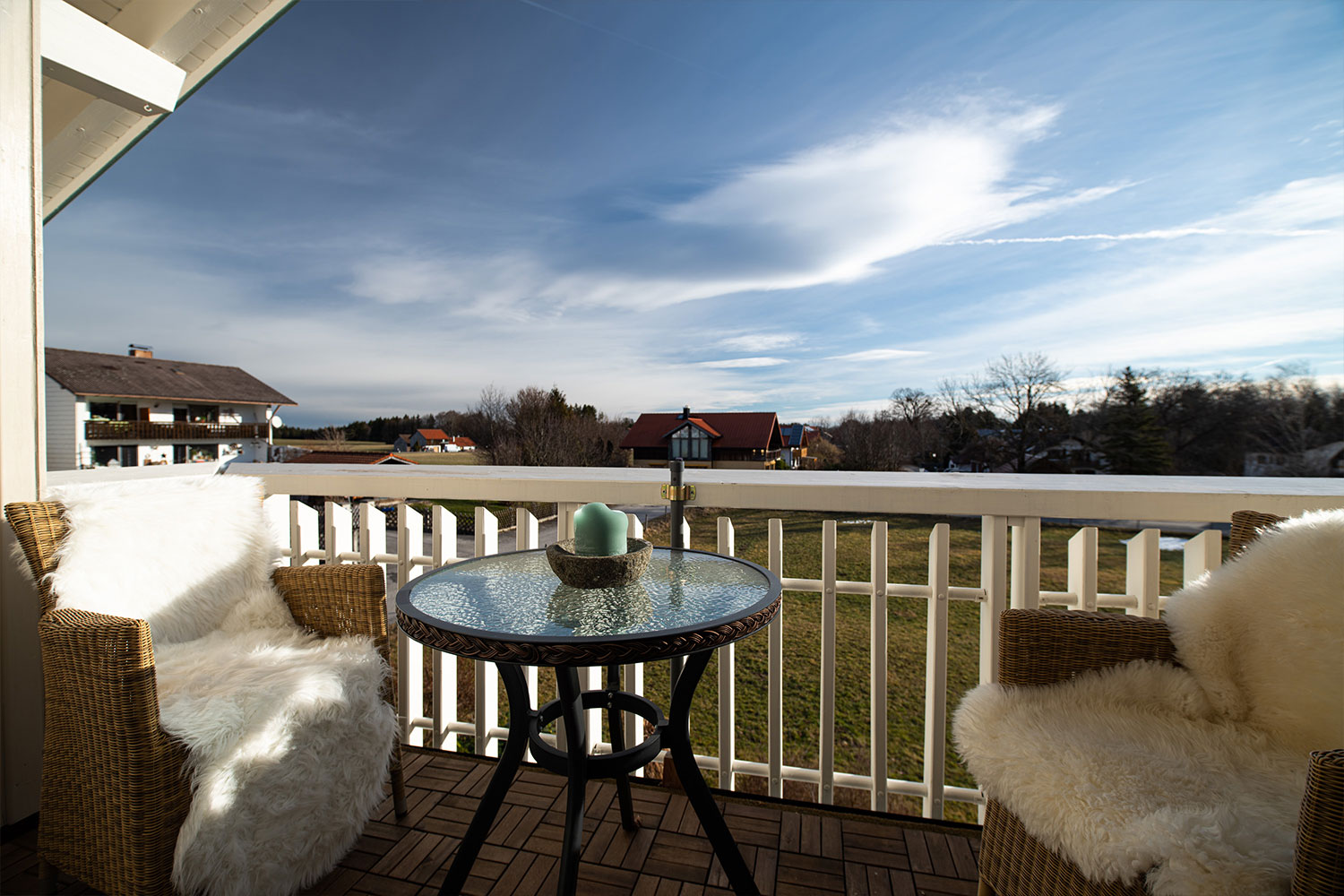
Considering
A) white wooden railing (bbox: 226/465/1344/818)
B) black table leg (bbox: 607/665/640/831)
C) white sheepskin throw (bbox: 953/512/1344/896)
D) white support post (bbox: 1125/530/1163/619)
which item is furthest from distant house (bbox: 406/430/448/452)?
white sheepskin throw (bbox: 953/512/1344/896)

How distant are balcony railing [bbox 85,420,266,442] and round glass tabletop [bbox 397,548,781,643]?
13371 millimetres

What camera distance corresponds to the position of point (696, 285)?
42.5 feet

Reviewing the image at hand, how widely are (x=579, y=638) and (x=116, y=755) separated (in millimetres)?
912

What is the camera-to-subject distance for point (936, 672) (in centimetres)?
160

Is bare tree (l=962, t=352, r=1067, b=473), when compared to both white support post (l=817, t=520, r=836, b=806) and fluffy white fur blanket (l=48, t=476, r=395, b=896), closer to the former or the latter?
white support post (l=817, t=520, r=836, b=806)

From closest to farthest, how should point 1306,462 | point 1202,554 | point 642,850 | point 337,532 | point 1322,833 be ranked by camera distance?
point 1322,833 < point 642,850 < point 1202,554 < point 337,532 < point 1306,462

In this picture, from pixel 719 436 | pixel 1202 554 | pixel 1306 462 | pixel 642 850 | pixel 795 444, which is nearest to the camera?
pixel 642 850

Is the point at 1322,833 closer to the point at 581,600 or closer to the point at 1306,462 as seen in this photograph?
the point at 581,600

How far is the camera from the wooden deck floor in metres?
1.30

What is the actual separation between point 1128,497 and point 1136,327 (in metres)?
15.1

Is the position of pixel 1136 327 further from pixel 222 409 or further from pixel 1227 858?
pixel 222 409

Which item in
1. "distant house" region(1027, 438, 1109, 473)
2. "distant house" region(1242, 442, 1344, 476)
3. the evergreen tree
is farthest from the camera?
"distant house" region(1027, 438, 1109, 473)

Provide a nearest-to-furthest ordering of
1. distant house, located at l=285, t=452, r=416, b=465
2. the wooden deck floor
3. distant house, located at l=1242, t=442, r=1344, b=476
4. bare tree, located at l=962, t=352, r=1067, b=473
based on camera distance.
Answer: the wooden deck floor
distant house, located at l=285, t=452, r=416, b=465
distant house, located at l=1242, t=442, r=1344, b=476
bare tree, located at l=962, t=352, r=1067, b=473

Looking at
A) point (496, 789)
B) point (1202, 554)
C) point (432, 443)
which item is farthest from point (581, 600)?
point (432, 443)
